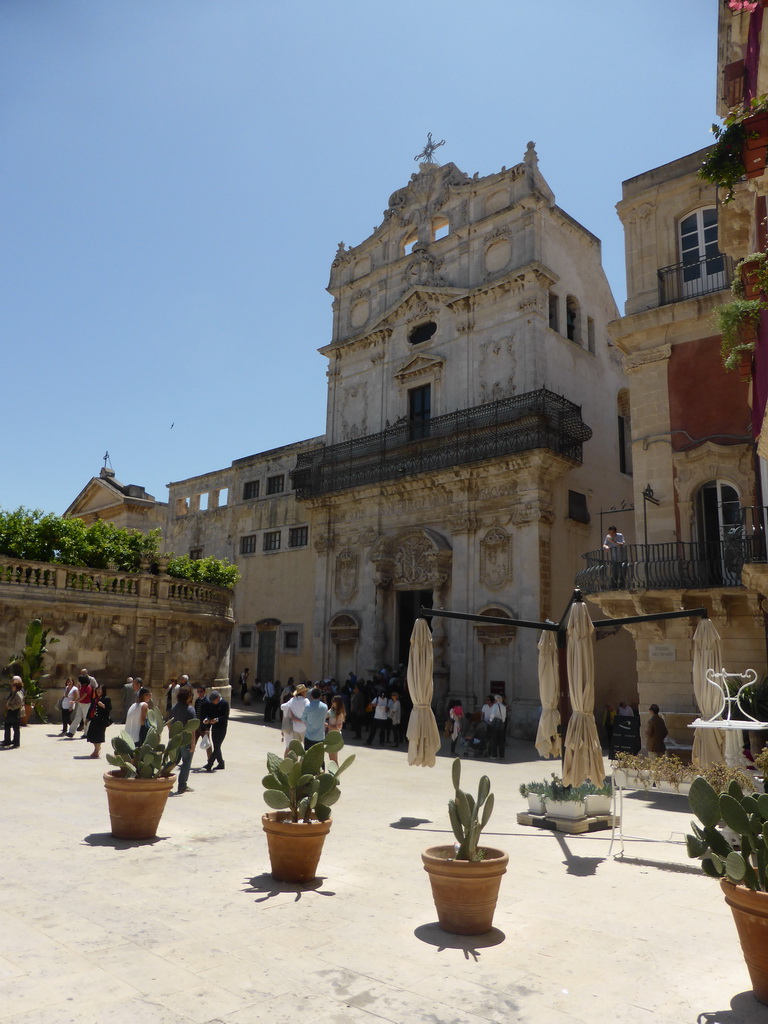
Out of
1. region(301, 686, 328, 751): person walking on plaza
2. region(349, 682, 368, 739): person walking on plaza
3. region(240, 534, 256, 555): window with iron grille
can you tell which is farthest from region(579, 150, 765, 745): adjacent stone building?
region(240, 534, 256, 555): window with iron grille

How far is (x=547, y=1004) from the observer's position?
14.9ft

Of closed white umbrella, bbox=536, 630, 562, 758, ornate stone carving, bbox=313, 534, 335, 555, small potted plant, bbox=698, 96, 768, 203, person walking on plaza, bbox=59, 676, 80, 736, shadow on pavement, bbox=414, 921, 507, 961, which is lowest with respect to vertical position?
shadow on pavement, bbox=414, 921, 507, 961

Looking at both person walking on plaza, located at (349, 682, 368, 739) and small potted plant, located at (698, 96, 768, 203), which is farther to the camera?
person walking on plaza, located at (349, 682, 368, 739)

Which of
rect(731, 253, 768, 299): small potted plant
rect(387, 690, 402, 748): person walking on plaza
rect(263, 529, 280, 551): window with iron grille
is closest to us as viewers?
rect(731, 253, 768, 299): small potted plant

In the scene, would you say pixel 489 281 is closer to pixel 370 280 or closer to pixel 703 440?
pixel 370 280

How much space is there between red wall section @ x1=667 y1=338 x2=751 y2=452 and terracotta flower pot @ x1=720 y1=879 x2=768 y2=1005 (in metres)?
13.4

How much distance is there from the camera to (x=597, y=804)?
413 inches

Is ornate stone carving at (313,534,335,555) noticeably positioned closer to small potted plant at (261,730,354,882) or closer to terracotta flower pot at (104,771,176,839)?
terracotta flower pot at (104,771,176,839)

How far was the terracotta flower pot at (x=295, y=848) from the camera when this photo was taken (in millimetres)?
6875

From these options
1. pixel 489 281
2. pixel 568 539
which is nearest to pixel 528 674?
pixel 568 539

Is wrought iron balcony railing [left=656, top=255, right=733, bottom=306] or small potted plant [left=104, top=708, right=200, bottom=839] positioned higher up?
wrought iron balcony railing [left=656, top=255, right=733, bottom=306]

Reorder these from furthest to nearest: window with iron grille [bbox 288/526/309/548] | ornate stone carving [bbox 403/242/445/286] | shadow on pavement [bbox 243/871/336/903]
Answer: window with iron grille [bbox 288/526/309/548]
ornate stone carving [bbox 403/242/445/286]
shadow on pavement [bbox 243/871/336/903]

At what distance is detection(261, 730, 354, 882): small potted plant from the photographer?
6.88 m

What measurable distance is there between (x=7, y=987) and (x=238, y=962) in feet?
4.50
